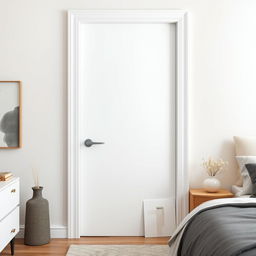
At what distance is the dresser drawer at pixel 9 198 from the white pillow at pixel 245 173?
75.1 inches

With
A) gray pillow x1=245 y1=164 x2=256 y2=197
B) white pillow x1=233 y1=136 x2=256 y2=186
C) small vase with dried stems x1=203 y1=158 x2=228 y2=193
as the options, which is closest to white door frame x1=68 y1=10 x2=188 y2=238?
small vase with dried stems x1=203 y1=158 x2=228 y2=193

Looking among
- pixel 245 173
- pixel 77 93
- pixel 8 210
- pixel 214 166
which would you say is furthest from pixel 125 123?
pixel 8 210

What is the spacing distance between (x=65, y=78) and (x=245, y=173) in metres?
1.87

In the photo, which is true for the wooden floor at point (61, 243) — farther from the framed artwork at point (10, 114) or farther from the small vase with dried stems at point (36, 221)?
the framed artwork at point (10, 114)

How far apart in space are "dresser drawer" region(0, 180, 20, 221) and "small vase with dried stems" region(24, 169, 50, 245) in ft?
0.59

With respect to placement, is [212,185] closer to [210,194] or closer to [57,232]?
[210,194]

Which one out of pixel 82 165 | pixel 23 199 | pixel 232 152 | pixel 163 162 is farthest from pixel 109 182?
pixel 232 152

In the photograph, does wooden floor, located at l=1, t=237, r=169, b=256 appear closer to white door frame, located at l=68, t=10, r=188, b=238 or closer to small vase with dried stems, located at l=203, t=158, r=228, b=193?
white door frame, located at l=68, t=10, r=188, b=238

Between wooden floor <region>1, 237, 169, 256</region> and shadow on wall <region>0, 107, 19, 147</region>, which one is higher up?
shadow on wall <region>0, 107, 19, 147</region>

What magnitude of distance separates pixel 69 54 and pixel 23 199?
4.78ft

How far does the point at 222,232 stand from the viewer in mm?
2244

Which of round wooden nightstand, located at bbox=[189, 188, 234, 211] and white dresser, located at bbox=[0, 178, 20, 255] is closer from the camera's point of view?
white dresser, located at bbox=[0, 178, 20, 255]

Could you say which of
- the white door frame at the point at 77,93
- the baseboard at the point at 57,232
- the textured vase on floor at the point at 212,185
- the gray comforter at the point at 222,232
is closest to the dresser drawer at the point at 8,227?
the baseboard at the point at 57,232

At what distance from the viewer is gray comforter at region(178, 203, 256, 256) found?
2014mm
